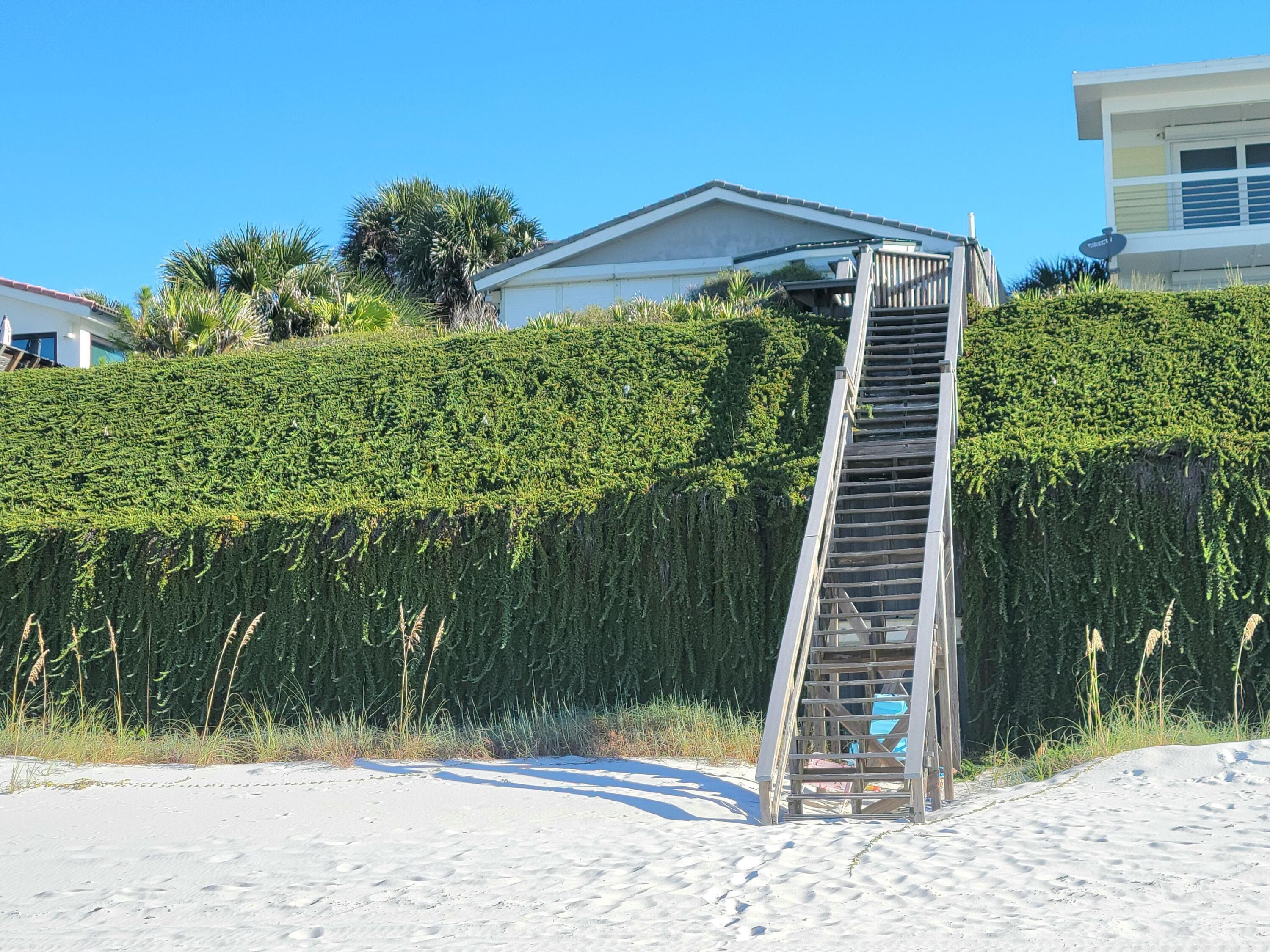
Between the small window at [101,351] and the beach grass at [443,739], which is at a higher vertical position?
the small window at [101,351]

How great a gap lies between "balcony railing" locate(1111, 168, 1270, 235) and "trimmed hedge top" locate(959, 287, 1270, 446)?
23.9 ft

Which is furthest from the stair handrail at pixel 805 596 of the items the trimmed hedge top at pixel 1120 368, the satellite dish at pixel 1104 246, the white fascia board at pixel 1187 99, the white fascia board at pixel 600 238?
the white fascia board at pixel 1187 99

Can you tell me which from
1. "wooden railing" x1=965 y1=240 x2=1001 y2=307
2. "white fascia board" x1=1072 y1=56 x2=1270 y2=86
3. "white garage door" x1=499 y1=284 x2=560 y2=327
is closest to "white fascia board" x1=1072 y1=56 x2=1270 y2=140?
"white fascia board" x1=1072 y1=56 x2=1270 y2=86

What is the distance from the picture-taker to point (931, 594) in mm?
8875

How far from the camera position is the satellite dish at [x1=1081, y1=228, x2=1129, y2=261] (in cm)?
1986

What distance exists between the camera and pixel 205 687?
1299 centimetres

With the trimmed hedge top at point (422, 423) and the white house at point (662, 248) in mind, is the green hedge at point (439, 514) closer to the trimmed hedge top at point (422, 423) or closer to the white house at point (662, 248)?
the trimmed hedge top at point (422, 423)

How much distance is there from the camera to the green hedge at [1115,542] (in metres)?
10.6

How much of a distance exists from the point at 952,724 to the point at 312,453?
7832 mm

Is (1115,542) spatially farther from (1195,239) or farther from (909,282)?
(1195,239)

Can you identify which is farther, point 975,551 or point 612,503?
point 612,503

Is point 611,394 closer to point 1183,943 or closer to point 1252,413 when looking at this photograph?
point 1252,413

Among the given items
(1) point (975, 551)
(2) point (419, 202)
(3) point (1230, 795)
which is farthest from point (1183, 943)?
(2) point (419, 202)

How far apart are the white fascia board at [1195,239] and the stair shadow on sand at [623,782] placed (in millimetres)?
13904
